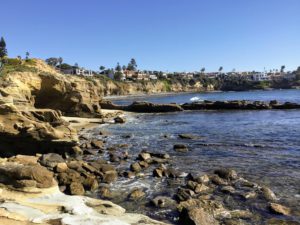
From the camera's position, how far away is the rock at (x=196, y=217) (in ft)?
39.3

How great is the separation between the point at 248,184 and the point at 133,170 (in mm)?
6625

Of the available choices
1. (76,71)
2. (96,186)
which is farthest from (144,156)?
(76,71)

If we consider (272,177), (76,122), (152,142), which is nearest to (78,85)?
(76,122)

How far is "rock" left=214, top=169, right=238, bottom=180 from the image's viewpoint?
17938mm

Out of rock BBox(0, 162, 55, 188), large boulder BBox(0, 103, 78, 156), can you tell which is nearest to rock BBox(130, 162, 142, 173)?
large boulder BBox(0, 103, 78, 156)

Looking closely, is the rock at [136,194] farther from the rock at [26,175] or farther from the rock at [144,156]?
the rock at [144,156]

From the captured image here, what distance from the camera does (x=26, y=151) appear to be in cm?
2283

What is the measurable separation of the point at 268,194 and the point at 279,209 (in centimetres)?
189

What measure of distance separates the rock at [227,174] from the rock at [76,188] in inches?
285

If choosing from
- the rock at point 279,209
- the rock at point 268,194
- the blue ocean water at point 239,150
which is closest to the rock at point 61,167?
the blue ocean water at point 239,150

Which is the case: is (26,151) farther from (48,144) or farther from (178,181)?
(178,181)

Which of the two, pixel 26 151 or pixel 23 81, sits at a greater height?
pixel 23 81

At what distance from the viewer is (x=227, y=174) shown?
18.1 m

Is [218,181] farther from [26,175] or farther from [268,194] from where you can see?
[26,175]
